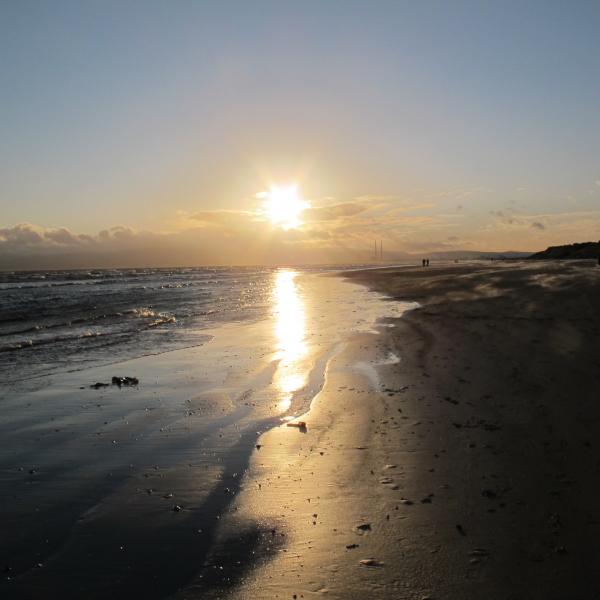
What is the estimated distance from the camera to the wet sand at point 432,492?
398 centimetres

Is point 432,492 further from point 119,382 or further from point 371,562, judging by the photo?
point 119,382

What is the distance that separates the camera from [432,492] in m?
5.50

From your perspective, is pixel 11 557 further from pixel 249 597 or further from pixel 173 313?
pixel 173 313

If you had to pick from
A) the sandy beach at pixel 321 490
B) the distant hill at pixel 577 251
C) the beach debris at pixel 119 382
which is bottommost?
the beach debris at pixel 119 382

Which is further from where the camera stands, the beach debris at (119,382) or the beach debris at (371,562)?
the beach debris at (119,382)

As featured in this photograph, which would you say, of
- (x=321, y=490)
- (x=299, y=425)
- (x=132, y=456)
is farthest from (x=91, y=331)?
(x=321, y=490)

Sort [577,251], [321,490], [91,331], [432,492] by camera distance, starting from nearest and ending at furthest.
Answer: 1. [432,492]
2. [321,490]
3. [91,331]
4. [577,251]

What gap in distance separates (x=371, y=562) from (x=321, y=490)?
1545mm

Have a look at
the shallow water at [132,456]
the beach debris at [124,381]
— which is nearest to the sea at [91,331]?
the shallow water at [132,456]

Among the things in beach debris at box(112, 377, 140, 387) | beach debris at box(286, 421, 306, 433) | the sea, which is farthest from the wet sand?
the sea

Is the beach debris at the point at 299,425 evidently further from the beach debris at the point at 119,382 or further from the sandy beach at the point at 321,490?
the beach debris at the point at 119,382

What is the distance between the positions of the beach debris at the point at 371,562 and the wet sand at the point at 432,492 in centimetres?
1

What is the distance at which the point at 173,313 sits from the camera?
30547 mm

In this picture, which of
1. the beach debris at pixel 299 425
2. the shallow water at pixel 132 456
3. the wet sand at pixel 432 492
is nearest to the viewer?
the wet sand at pixel 432 492
